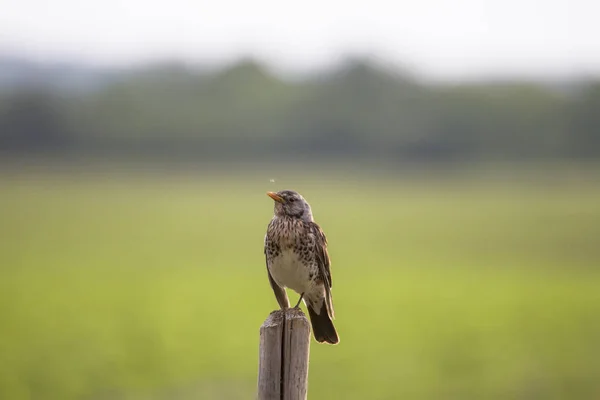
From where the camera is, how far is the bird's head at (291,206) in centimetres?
803

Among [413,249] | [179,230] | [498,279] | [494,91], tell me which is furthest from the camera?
[494,91]

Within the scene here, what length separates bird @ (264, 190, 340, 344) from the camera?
25.5 feet

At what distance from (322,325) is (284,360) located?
88.8 inches

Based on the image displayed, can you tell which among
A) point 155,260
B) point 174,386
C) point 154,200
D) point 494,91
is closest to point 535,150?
point 494,91

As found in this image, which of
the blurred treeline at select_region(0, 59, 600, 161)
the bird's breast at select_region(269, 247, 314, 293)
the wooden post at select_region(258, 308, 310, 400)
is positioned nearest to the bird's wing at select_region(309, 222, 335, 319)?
the bird's breast at select_region(269, 247, 314, 293)

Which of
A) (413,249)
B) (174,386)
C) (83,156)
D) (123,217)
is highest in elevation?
(83,156)

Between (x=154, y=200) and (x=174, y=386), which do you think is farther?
(x=154, y=200)

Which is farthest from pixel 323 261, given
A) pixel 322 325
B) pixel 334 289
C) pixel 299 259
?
pixel 334 289

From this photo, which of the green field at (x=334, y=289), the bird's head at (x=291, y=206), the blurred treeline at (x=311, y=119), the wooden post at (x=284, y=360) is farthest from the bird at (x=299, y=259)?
the blurred treeline at (x=311, y=119)

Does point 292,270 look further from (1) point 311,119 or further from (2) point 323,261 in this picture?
(1) point 311,119

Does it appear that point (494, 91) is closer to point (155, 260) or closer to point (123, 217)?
point (123, 217)

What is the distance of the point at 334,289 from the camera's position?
33.7 metres

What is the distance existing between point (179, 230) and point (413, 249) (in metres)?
13.6

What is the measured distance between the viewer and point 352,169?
244ft
